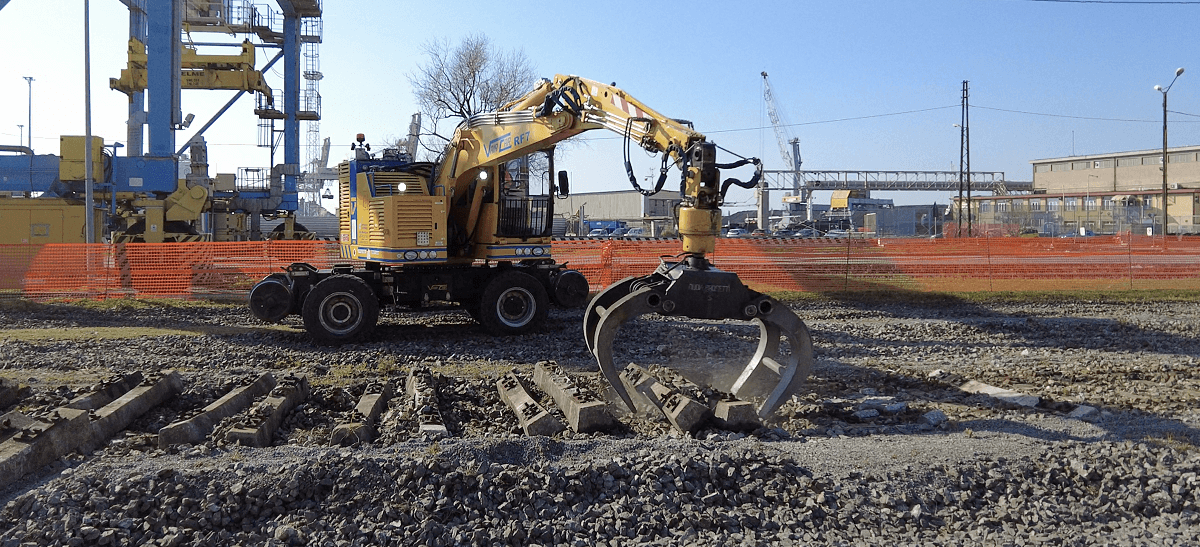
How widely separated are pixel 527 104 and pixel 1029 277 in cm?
1352

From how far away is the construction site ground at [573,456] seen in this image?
5.13m

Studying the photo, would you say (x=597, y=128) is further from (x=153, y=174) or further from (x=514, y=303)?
(x=153, y=174)

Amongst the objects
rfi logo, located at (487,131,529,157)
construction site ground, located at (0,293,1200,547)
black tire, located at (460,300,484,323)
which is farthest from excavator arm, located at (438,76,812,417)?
black tire, located at (460,300,484,323)

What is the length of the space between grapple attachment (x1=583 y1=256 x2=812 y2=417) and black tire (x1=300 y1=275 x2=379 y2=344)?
578 centimetres

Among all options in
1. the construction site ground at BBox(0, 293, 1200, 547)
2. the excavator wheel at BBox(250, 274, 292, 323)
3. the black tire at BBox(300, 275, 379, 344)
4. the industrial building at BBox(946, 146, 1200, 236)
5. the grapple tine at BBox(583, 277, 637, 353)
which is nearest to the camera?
the construction site ground at BBox(0, 293, 1200, 547)

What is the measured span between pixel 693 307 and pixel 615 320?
0.67m

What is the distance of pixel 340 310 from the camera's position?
1274 cm

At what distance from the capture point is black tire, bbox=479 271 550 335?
13.1 metres

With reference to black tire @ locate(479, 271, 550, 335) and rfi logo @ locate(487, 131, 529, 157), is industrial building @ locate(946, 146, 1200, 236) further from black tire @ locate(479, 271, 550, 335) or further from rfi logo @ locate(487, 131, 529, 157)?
rfi logo @ locate(487, 131, 529, 157)

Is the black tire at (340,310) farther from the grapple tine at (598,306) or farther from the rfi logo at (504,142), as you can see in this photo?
the grapple tine at (598,306)

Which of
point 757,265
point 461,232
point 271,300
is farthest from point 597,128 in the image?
point 757,265

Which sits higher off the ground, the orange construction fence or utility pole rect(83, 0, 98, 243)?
utility pole rect(83, 0, 98, 243)

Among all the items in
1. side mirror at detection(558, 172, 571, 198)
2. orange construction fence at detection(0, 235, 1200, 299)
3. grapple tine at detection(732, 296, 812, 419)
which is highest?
side mirror at detection(558, 172, 571, 198)

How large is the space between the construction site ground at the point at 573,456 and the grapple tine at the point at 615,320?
371 millimetres
